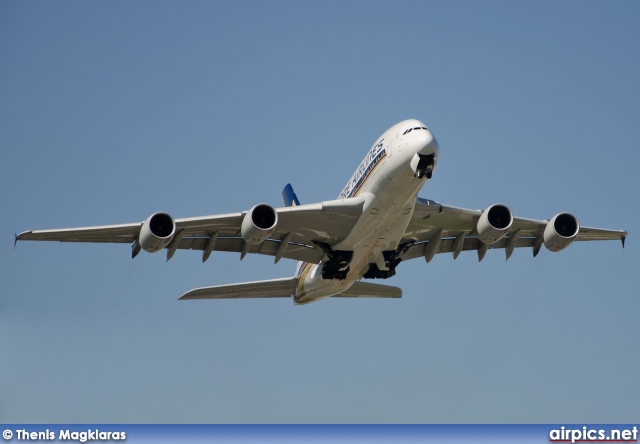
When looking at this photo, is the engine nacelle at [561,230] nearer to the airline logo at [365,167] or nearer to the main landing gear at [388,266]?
the main landing gear at [388,266]

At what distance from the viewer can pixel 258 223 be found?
125 ft

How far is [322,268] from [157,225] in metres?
7.81

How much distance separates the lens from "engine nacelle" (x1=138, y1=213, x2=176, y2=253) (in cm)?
3734

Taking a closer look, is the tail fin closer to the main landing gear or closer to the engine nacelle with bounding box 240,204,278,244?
the main landing gear

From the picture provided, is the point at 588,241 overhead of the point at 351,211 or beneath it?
overhead

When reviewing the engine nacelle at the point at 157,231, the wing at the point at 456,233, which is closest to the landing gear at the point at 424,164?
the wing at the point at 456,233

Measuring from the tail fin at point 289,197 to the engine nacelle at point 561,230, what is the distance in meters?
12.5

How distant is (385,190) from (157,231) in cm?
797

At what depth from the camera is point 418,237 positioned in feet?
141

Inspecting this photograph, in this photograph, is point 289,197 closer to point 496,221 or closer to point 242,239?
point 242,239

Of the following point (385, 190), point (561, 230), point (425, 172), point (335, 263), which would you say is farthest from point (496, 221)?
point (335, 263)

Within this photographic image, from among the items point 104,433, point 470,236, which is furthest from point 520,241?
point 104,433

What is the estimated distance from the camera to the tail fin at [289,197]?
4928 centimetres

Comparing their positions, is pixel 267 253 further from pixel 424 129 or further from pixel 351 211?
pixel 424 129
